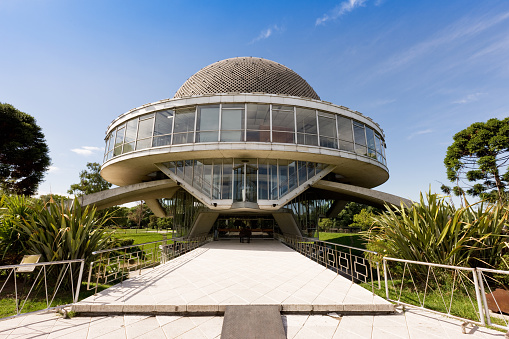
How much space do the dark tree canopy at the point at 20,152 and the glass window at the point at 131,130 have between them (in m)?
14.2

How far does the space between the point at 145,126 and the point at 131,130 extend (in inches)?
56.9

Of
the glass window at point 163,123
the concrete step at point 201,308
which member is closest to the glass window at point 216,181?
the glass window at point 163,123

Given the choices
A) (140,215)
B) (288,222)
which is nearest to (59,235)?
(288,222)

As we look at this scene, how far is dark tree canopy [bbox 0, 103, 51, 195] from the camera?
21578mm

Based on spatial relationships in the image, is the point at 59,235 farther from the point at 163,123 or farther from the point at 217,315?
the point at 163,123

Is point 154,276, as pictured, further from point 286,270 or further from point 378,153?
point 378,153

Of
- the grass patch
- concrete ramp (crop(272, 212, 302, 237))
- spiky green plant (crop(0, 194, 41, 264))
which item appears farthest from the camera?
concrete ramp (crop(272, 212, 302, 237))

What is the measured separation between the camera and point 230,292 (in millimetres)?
5133

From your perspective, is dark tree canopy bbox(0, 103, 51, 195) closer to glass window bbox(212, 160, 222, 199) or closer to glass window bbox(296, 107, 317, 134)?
glass window bbox(212, 160, 222, 199)

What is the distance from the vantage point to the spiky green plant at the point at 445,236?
19.1 ft

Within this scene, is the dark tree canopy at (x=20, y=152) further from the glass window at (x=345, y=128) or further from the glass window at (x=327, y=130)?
the glass window at (x=345, y=128)

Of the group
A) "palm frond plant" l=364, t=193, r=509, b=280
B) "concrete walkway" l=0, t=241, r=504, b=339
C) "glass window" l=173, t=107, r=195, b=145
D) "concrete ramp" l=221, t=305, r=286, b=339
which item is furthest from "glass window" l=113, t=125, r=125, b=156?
"palm frond plant" l=364, t=193, r=509, b=280

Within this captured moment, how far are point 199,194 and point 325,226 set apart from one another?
34.9 metres

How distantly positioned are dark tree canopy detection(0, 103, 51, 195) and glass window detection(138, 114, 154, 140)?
15.6 m
